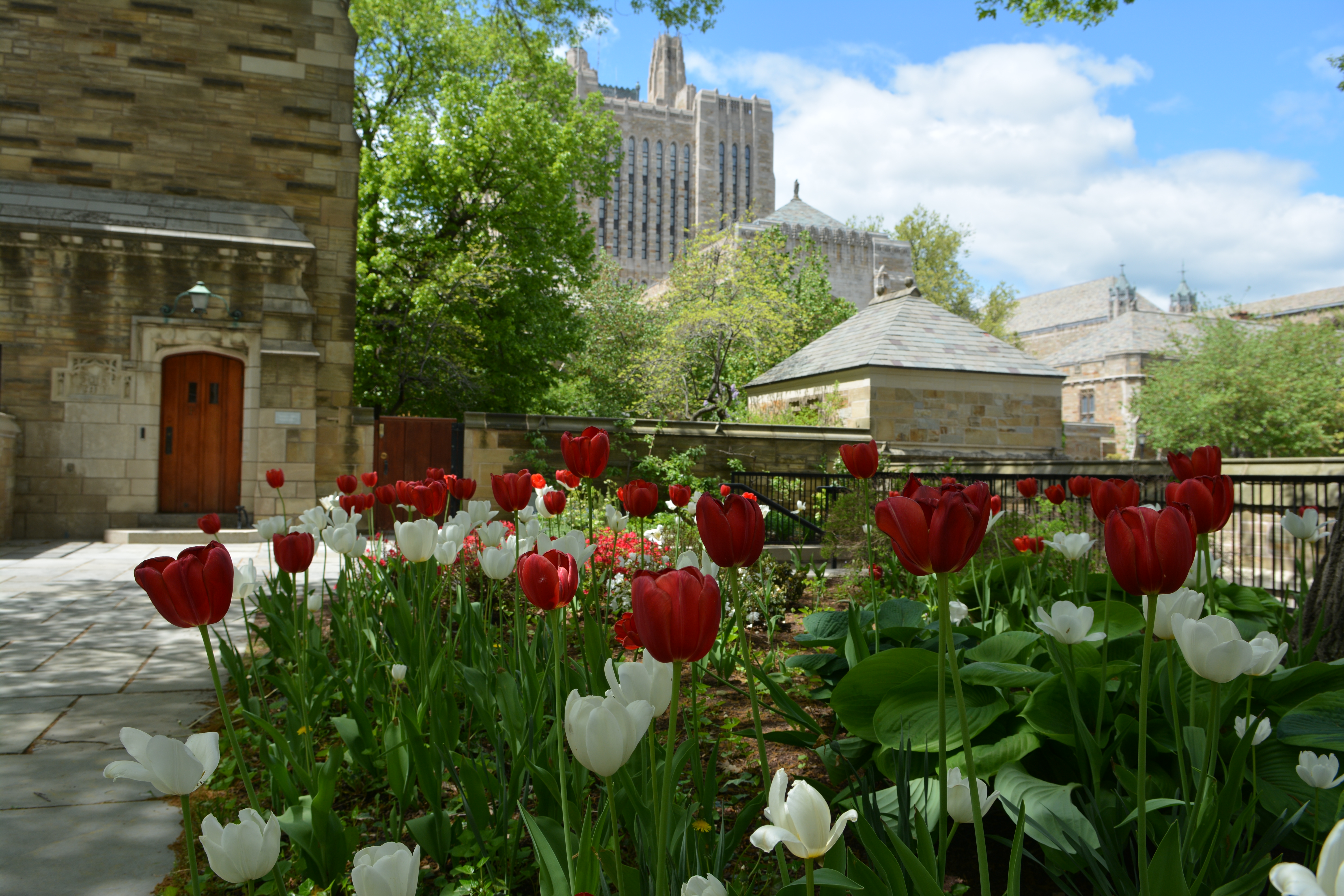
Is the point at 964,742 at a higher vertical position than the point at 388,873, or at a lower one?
higher

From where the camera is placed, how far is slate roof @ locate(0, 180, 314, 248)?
10.8 meters

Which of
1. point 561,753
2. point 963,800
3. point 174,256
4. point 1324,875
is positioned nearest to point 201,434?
point 174,256

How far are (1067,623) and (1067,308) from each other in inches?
2612

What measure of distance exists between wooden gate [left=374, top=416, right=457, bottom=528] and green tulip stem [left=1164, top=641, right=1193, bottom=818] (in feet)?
39.2

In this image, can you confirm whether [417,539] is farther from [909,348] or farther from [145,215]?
[909,348]

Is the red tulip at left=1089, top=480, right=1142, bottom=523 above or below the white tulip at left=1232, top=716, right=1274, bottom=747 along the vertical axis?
above

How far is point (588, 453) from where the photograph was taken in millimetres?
2365

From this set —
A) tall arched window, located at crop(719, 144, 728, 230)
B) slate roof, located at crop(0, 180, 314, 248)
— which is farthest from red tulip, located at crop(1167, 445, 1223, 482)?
tall arched window, located at crop(719, 144, 728, 230)

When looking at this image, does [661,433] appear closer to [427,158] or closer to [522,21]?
[522,21]

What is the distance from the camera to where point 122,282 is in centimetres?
1077

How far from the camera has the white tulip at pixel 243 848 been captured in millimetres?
1090

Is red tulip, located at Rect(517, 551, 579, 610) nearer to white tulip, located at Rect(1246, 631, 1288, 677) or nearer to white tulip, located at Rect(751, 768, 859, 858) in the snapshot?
white tulip, located at Rect(751, 768, 859, 858)

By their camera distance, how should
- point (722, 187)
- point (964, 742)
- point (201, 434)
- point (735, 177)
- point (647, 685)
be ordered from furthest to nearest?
point (735, 177) → point (722, 187) → point (201, 434) → point (647, 685) → point (964, 742)

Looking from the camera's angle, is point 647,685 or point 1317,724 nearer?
point 647,685
